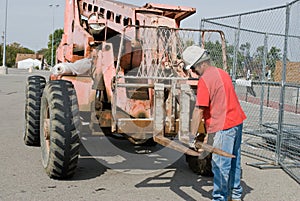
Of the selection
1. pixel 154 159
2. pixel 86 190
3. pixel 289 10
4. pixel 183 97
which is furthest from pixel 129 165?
pixel 289 10

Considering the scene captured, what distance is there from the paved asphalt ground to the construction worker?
3.49 feet

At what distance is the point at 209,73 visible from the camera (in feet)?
17.2

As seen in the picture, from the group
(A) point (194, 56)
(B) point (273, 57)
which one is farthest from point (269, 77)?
(A) point (194, 56)

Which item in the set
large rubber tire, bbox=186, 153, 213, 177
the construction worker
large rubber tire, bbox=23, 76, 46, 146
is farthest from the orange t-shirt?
large rubber tire, bbox=23, 76, 46, 146

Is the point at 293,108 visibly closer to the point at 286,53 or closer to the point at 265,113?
the point at 265,113

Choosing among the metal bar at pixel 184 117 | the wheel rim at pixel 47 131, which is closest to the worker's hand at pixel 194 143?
the metal bar at pixel 184 117

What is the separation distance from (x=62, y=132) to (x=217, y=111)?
7.70 ft

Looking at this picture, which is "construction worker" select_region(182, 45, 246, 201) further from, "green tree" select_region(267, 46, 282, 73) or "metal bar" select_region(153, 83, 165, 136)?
"green tree" select_region(267, 46, 282, 73)

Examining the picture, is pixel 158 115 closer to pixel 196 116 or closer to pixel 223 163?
pixel 196 116

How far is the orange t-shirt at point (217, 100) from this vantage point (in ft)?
16.9

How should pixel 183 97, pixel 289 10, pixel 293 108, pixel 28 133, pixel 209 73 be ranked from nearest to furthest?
1. pixel 209 73
2. pixel 183 97
3. pixel 289 10
4. pixel 28 133
5. pixel 293 108

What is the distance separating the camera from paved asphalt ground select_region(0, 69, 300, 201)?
6.16m

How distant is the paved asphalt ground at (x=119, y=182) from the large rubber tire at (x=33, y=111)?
0.35m

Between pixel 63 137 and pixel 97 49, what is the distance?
178cm
